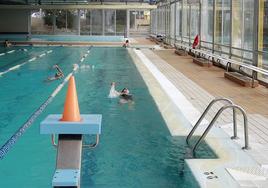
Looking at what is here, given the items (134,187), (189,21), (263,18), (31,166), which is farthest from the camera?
(189,21)

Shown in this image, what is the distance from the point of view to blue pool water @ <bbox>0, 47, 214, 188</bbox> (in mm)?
4852

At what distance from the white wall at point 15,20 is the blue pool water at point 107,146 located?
30715 millimetres

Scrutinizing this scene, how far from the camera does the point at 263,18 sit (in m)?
10.7

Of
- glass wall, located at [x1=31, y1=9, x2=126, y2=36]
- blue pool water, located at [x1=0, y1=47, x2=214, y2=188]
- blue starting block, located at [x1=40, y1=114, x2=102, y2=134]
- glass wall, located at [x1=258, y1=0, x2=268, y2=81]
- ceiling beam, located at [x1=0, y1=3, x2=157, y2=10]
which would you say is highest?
ceiling beam, located at [x1=0, y1=3, x2=157, y2=10]

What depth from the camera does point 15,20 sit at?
1613 inches

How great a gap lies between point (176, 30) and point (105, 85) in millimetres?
15560

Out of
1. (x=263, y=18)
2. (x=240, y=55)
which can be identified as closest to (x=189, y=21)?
(x=240, y=55)

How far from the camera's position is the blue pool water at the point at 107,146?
485cm

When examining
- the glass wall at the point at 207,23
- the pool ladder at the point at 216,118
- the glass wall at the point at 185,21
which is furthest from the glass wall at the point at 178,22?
the pool ladder at the point at 216,118

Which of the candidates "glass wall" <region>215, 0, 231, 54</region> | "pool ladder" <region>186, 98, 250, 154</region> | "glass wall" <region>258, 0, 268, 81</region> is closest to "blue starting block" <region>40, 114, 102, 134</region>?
"pool ladder" <region>186, 98, 250, 154</region>

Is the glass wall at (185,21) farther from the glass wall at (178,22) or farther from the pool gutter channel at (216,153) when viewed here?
the pool gutter channel at (216,153)

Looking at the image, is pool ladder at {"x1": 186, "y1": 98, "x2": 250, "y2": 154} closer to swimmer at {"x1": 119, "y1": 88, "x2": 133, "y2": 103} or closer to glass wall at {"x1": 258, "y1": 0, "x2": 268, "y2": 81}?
swimmer at {"x1": 119, "y1": 88, "x2": 133, "y2": 103}

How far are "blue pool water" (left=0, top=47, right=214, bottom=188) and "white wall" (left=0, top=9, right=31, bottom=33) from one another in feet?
101

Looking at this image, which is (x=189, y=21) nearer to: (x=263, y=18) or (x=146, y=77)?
(x=146, y=77)
